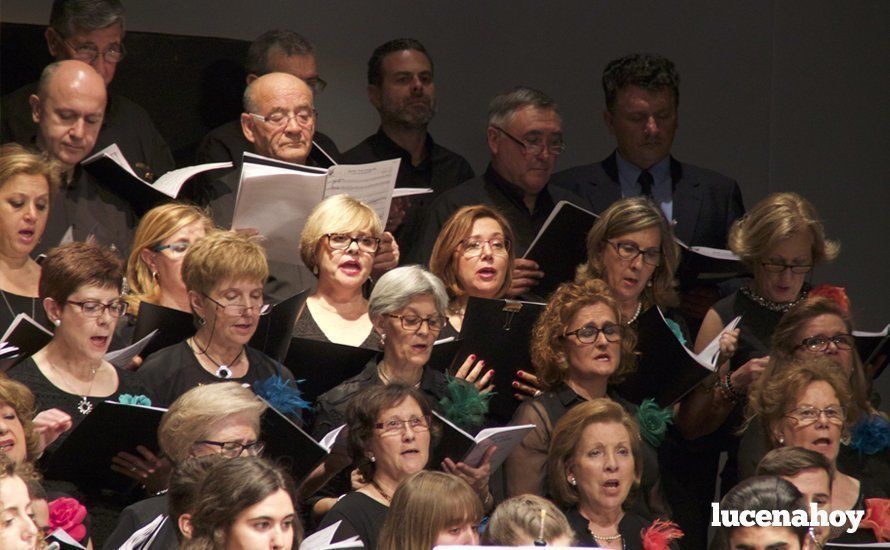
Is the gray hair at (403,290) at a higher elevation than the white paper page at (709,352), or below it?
higher

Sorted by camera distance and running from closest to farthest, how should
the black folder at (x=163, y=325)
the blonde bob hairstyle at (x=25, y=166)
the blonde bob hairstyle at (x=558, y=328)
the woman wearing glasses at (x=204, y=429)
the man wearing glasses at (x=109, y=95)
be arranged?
the woman wearing glasses at (x=204, y=429)
the black folder at (x=163, y=325)
the blonde bob hairstyle at (x=25, y=166)
the blonde bob hairstyle at (x=558, y=328)
the man wearing glasses at (x=109, y=95)

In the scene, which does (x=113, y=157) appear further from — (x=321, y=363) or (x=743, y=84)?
(x=743, y=84)

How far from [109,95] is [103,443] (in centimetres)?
208

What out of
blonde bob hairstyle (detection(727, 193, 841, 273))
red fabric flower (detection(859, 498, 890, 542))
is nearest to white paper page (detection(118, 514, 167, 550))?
red fabric flower (detection(859, 498, 890, 542))

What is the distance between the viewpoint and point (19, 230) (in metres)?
4.61

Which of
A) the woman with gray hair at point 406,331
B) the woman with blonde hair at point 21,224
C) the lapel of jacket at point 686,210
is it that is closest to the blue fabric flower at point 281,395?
the woman with gray hair at point 406,331

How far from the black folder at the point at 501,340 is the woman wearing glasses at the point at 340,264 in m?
0.30

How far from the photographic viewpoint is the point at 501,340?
4.86m

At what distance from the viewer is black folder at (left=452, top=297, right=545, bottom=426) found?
4.78 metres

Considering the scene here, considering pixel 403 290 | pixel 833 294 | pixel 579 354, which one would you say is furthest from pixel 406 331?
pixel 833 294

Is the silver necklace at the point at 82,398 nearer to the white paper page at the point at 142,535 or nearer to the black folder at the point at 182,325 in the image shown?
the black folder at the point at 182,325

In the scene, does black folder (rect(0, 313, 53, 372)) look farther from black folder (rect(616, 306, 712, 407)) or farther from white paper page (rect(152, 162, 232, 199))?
black folder (rect(616, 306, 712, 407))

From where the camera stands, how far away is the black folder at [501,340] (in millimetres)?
4781

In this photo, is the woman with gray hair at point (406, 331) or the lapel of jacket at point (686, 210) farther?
the lapel of jacket at point (686, 210)
